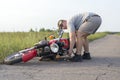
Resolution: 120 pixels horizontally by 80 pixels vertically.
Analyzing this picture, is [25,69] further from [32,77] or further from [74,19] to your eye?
[74,19]

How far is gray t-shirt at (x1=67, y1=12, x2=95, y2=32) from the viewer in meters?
10.2

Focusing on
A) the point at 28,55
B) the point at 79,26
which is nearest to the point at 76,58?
the point at 79,26

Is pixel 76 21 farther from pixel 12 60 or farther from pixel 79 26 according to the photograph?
pixel 12 60

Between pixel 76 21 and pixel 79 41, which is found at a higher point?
pixel 76 21

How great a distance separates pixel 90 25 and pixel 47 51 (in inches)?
57.9

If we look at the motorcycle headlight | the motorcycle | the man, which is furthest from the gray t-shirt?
the motorcycle headlight

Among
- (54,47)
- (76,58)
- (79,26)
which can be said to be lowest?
(76,58)

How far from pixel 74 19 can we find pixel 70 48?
0.85m

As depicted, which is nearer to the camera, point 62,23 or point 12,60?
point 12,60

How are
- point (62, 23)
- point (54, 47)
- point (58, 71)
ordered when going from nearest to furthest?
1. point (58, 71)
2. point (54, 47)
3. point (62, 23)

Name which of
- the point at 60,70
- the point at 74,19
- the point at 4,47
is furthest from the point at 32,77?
the point at 4,47

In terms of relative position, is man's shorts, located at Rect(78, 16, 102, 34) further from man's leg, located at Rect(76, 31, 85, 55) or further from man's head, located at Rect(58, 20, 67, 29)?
man's head, located at Rect(58, 20, 67, 29)

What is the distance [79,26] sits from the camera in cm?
1045

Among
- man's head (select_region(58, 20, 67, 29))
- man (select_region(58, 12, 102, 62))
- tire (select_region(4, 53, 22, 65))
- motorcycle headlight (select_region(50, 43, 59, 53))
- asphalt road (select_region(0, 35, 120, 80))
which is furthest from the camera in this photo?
man's head (select_region(58, 20, 67, 29))
